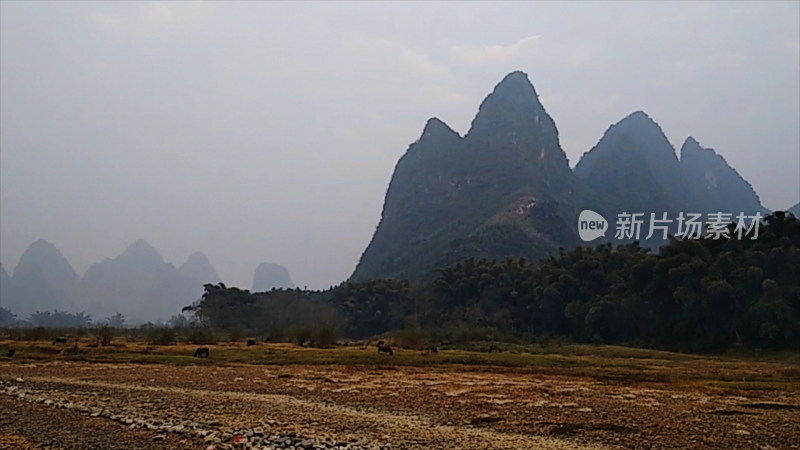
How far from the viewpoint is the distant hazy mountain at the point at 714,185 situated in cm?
17850

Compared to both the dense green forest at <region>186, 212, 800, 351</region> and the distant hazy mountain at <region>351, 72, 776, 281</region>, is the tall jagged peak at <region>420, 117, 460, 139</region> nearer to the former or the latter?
the distant hazy mountain at <region>351, 72, 776, 281</region>

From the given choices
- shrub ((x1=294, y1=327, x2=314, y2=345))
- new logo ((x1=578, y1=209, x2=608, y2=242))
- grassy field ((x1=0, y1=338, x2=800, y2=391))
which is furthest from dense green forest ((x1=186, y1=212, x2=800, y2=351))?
new logo ((x1=578, y1=209, x2=608, y2=242))

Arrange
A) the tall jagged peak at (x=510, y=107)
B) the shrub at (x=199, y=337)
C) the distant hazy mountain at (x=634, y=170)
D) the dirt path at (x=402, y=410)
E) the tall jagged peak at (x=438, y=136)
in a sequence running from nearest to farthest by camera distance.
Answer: the dirt path at (x=402, y=410) < the shrub at (x=199, y=337) < the distant hazy mountain at (x=634, y=170) < the tall jagged peak at (x=510, y=107) < the tall jagged peak at (x=438, y=136)

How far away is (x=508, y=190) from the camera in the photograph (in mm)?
131250

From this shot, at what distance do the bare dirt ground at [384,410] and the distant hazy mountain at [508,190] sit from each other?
79.0 metres

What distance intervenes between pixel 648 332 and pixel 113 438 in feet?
150

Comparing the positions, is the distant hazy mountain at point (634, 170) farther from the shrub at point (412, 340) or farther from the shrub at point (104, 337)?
the shrub at point (104, 337)

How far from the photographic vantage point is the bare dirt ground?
13.2 meters

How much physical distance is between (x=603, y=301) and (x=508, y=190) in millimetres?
78261

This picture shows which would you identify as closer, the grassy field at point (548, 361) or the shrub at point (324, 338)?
the grassy field at point (548, 361)

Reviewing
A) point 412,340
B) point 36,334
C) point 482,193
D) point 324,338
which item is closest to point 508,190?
point 482,193

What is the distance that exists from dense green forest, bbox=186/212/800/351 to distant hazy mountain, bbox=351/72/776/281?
31.7 metres

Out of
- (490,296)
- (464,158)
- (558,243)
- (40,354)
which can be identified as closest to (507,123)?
(464,158)

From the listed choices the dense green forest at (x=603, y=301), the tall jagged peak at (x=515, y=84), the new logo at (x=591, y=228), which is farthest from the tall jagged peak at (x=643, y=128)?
the dense green forest at (x=603, y=301)
